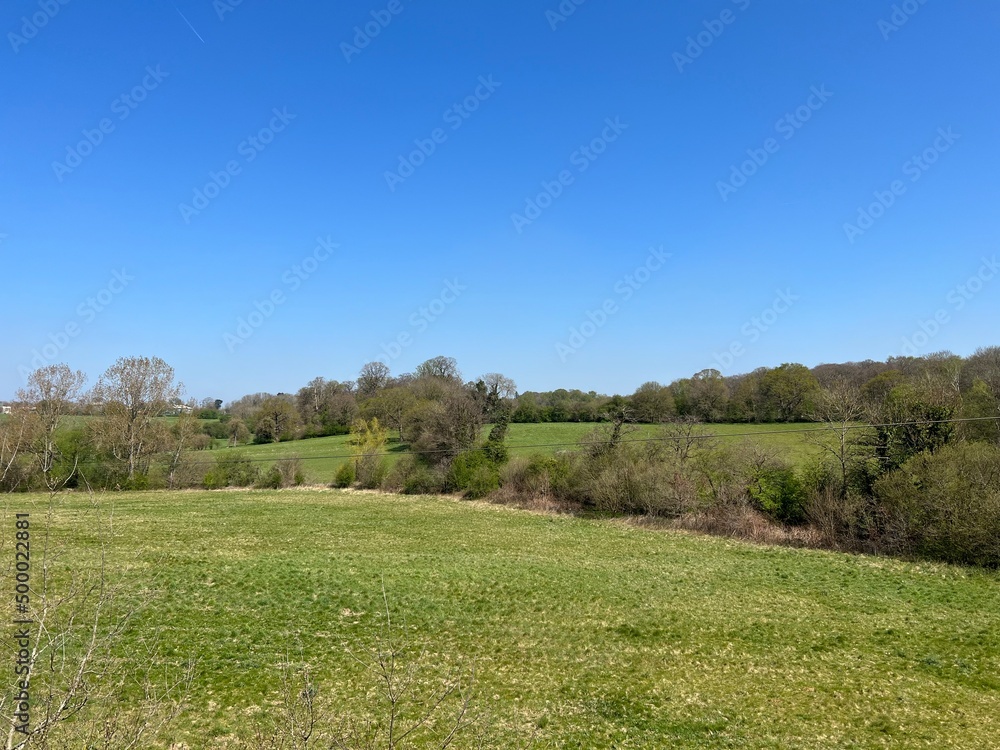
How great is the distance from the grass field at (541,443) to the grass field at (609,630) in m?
12.3

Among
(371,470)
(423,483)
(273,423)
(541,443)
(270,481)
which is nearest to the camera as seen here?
(423,483)

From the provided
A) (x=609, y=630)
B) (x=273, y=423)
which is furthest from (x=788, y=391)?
(x=273, y=423)

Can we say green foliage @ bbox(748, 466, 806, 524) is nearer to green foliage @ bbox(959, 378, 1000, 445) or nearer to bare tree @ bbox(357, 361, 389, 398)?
green foliage @ bbox(959, 378, 1000, 445)

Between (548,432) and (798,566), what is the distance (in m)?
39.1

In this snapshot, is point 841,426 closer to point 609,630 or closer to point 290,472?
point 609,630

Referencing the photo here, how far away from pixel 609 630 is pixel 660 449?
25.7m

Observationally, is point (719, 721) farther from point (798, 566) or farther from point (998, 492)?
point (998, 492)

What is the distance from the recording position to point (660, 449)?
40.5m

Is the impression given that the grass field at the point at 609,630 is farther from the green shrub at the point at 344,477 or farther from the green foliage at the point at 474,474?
→ the green shrub at the point at 344,477

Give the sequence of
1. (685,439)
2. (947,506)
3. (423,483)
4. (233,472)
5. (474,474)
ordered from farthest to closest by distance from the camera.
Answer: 1. (233,472)
2. (423,483)
3. (474,474)
4. (685,439)
5. (947,506)

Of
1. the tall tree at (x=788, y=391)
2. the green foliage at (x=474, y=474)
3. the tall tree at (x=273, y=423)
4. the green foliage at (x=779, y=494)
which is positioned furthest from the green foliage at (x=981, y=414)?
the tall tree at (x=273, y=423)

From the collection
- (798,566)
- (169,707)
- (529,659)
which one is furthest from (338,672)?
(798,566)

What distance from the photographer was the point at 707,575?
2317 centimetres

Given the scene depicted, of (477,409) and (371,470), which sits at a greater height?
(477,409)
